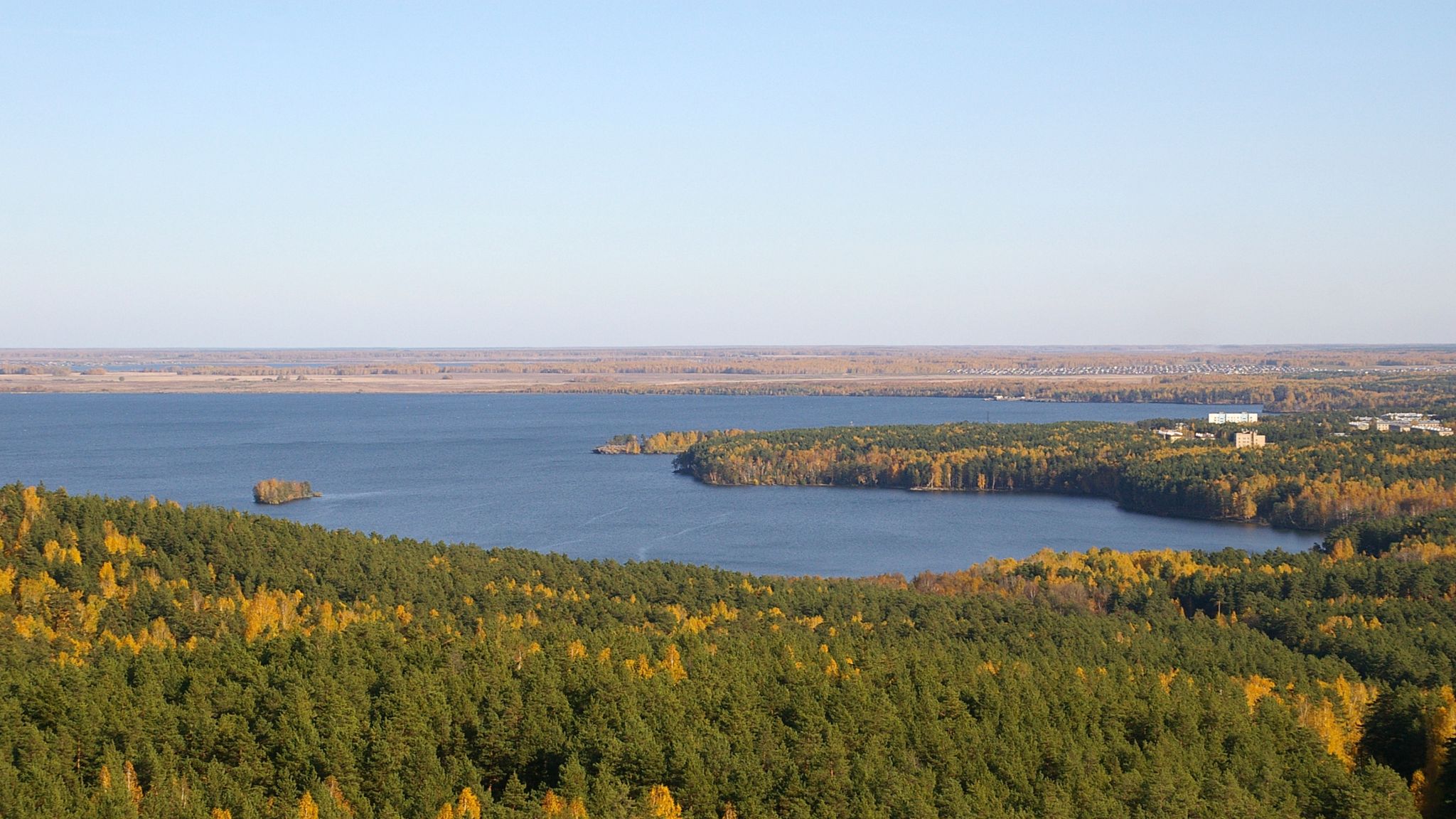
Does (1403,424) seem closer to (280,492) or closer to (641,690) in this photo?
(280,492)

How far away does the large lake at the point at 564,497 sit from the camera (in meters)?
68.5

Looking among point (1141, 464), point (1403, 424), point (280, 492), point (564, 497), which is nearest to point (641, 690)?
point (564, 497)

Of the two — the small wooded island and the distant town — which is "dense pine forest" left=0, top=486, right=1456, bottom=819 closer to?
the small wooded island

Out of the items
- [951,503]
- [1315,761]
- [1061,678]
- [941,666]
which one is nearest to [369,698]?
[941,666]

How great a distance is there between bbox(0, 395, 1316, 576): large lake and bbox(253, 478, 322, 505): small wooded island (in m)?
1.06

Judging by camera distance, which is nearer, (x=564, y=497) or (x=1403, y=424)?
(x=564, y=497)

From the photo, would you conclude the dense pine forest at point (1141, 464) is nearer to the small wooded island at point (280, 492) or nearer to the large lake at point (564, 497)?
the large lake at point (564, 497)

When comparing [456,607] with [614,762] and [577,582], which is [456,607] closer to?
[577,582]

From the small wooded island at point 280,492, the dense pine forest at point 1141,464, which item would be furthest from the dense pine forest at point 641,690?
the small wooded island at point 280,492

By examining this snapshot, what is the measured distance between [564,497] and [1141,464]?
120 feet

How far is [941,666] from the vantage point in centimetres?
3334

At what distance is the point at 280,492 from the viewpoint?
81.8 m

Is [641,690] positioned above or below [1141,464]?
above

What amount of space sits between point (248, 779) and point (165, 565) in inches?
787
